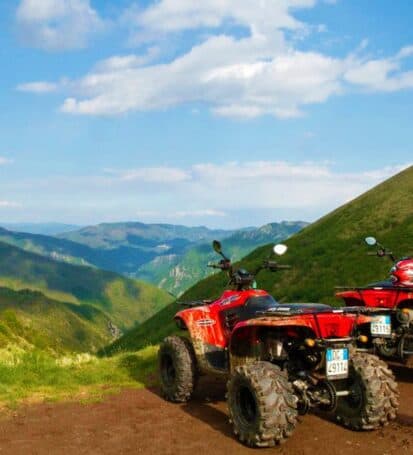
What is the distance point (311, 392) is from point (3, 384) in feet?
19.8

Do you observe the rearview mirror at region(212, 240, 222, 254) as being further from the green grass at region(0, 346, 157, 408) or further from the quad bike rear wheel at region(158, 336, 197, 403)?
the green grass at region(0, 346, 157, 408)

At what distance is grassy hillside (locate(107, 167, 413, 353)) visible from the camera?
111ft

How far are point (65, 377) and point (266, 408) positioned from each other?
556 centimetres

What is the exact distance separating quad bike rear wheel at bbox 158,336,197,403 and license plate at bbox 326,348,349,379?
9.65 feet

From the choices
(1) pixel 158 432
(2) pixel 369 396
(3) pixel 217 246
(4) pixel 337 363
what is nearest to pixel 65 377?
(1) pixel 158 432

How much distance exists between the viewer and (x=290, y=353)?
26.0 feet

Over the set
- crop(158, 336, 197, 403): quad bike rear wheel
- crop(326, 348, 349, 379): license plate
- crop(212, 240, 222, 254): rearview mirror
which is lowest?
crop(158, 336, 197, 403): quad bike rear wheel

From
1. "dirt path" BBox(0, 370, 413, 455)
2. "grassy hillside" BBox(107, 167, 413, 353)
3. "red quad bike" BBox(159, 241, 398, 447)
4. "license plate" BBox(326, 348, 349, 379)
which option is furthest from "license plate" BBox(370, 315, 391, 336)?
"grassy hillside" BBox(107, 167, 413, 353)

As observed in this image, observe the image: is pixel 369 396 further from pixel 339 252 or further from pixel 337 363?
pixel 339 252

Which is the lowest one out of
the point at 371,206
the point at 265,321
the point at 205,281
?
the point at 205,281

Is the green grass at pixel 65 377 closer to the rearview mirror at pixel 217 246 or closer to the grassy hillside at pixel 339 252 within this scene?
the rearview mirror at pixel 217 246

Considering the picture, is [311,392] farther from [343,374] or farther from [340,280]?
[340,280]

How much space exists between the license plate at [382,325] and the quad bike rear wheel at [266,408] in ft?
12.8

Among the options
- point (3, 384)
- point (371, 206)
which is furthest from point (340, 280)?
point (3, 384)
